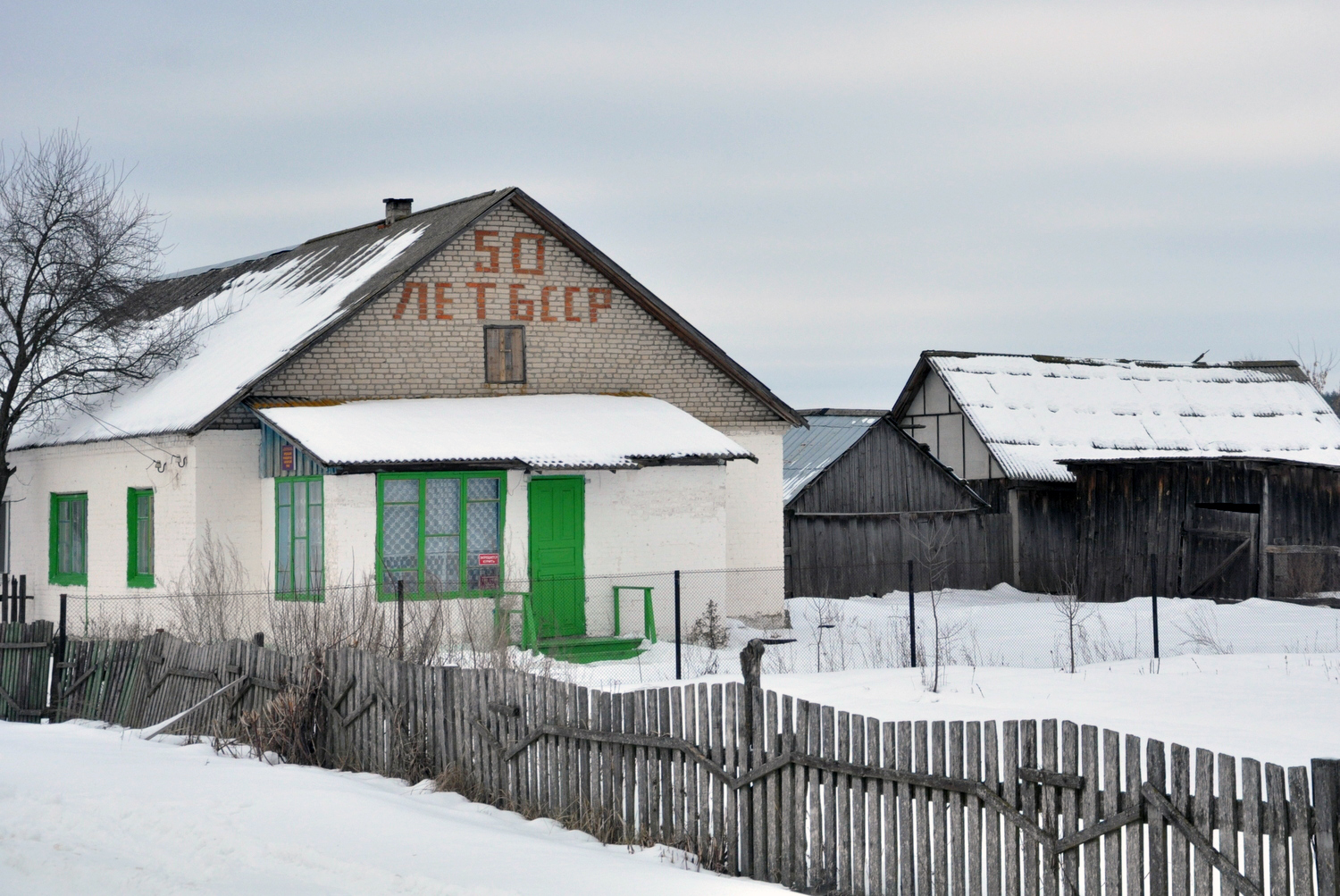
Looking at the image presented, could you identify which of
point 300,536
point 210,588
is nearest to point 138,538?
point 300,536

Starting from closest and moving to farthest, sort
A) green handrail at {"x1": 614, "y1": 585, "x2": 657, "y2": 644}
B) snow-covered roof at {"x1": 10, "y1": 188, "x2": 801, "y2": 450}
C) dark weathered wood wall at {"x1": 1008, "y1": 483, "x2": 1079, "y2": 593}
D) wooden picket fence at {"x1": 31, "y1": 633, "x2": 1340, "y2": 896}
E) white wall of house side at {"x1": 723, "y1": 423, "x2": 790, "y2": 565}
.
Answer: wooden picket fence at {"x1": 31, "y1": 633, "x2": 1340, "y2": 896}, green handrail at {"x1": 614, "y1": 585, "x2": 657, "y2": 644}, snow-covered roof at {"x1": 10, "y1": 188, "x2": 801, "y2": 450}, white wall of house side at {"x1": 723, "y1": 423, "x2": 790, "y2": 565}, dark weathered wood wall at {"x1": 1008, "y1": 483, "x2": 1079, "y2": 593}

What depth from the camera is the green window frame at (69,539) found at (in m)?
22.9

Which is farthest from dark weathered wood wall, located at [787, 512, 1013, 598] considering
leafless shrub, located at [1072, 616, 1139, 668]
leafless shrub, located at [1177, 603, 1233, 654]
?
leafless shrub, located at [1072, 616, 1139, 668]

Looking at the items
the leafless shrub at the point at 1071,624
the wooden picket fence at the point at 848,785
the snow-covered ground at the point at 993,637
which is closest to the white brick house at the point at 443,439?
the snow-covered ground at the point at 993,637

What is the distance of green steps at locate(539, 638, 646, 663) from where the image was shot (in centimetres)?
1836

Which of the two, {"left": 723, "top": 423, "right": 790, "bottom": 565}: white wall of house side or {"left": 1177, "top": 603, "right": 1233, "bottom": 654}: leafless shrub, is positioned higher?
{"left": 723, "top": 423, "right": 790, "bottom": 565}: white wall of house side

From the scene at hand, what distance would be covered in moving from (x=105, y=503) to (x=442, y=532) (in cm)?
625

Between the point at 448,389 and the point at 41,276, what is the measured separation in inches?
275

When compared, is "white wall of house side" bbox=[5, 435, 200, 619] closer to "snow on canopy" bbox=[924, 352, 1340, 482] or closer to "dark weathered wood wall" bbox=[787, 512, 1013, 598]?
"dark weathered wood wall" bbox=[787, 512, 1013, 598]

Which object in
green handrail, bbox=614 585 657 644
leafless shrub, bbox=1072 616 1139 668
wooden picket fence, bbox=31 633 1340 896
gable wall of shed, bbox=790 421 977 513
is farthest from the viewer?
gable wall of shed, bbox=790 421 977 513

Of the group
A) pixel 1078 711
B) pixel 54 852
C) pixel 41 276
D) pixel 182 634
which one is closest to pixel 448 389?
pixel 182 634

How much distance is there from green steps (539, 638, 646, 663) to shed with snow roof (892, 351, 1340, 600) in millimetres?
11843

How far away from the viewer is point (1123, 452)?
3167cm

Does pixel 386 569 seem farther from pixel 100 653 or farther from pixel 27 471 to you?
pixel 27 471
